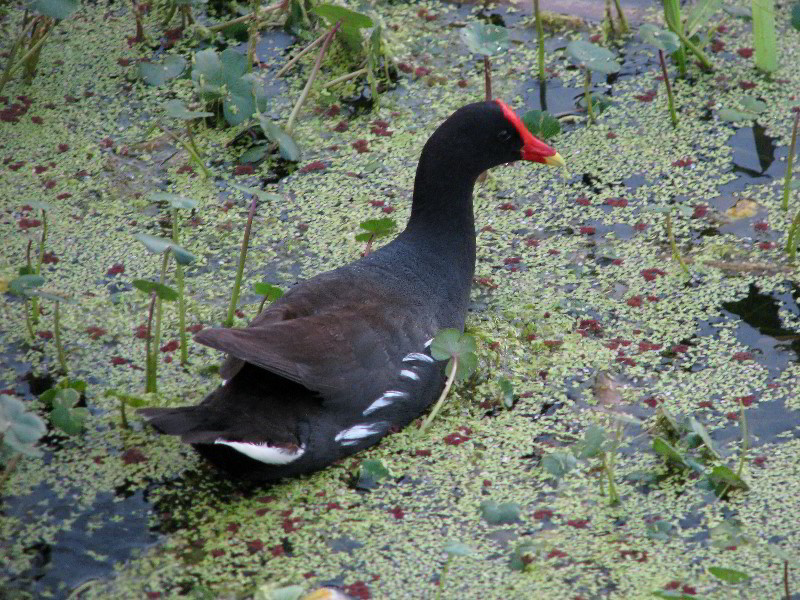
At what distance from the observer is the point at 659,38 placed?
4484 mm

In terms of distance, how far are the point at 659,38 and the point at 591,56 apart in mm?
299

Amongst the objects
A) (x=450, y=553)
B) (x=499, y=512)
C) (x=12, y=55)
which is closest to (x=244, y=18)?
(x=12, y=55)

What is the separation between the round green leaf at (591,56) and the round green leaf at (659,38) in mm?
159

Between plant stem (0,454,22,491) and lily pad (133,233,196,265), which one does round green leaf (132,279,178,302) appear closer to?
lily pad (133,233,196,265)

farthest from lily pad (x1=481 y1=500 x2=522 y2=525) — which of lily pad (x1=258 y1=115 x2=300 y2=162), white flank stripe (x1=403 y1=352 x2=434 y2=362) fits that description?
lily pad (x1=258 y1=115 x2=300 y2=162)

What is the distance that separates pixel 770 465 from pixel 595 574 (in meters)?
0.71

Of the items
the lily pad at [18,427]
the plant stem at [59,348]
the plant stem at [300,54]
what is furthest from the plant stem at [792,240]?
the lily pad at [18,427]

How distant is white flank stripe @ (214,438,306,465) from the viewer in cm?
295

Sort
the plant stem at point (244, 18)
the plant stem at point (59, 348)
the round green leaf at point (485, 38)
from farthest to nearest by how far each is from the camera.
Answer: the plant stem at point (244, 18), the round green leaf at point (485, 38), the plant stem at point (59, 348)

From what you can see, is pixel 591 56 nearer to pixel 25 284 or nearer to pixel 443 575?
pixel 25 284

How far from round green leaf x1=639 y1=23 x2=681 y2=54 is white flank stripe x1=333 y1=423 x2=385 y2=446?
2.07 m

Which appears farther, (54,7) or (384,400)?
(54,7)

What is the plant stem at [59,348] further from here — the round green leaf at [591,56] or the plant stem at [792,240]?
the plant stem at [792,240]

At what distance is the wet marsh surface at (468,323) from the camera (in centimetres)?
292
